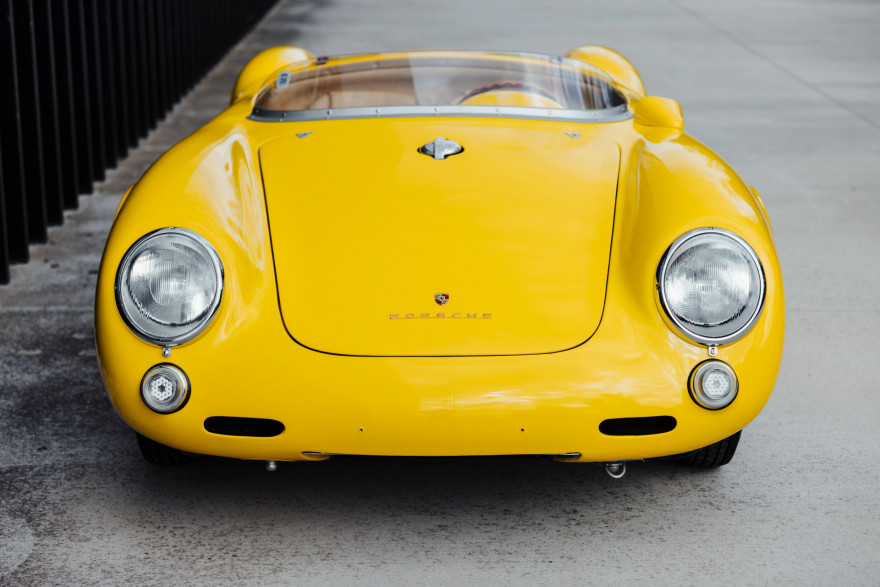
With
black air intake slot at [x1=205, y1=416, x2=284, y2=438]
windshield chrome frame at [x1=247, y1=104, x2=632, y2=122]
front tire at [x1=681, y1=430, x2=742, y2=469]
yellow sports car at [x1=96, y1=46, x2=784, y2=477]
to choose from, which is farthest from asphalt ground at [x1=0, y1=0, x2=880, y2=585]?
windshield chrome frame at [x1=247, y1=104, x2=632, y2=122]

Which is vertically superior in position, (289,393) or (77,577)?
(289,393)

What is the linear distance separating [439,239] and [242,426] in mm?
673

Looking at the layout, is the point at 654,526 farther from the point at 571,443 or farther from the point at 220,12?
the point at 220,12

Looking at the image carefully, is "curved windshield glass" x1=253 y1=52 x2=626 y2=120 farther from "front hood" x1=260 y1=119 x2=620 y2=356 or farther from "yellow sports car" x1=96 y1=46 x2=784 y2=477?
"yellow sports car" x1=96 y1=46 x2=784 y2=477

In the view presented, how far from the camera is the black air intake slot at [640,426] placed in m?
2.47

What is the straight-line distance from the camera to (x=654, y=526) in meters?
2.67

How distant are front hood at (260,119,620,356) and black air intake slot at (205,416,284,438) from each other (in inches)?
8.2

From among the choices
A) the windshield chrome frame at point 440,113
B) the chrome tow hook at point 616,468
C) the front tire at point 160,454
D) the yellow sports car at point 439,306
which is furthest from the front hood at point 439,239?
the front tire at point 160,454

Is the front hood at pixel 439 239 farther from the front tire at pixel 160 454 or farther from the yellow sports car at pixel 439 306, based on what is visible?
the front tire at pixel 160 454

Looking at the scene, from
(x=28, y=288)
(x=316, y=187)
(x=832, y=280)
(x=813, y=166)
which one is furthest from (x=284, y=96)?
(x=813, y=166)

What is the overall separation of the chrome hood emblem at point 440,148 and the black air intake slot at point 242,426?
942 millimetres

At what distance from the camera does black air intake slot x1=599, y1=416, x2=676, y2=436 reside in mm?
2473

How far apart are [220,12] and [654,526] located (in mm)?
8954

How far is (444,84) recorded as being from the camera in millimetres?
3812
